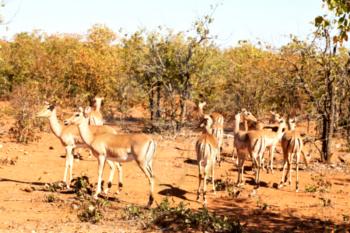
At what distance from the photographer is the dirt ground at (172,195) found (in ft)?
34.6

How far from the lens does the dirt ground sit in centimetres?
1055

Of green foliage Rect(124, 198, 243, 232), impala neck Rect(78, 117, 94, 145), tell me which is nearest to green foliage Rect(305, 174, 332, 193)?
green foliage Rect(124, 198, 243, 232)

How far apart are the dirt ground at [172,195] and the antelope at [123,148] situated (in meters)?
0.89

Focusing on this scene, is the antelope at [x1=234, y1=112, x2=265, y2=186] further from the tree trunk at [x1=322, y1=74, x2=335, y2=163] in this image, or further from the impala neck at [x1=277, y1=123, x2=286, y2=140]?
the tree trunk at [x1=322, y1=74, x2=335, y2=163]

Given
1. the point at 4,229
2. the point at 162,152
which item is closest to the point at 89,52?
the point at 162,152

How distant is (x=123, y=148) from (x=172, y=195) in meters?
2.16

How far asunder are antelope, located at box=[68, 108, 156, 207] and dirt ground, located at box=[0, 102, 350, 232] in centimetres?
89

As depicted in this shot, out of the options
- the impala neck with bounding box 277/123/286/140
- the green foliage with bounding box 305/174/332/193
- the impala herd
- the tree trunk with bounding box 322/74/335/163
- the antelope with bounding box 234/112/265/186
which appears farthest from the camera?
the tree trunk with bounding box 322/74/335/163

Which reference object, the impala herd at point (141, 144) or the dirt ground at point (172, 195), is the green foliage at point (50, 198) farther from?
the impala herd at point (141, 144)

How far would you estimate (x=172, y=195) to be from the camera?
13695 mm

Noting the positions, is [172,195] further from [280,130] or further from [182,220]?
[280,130]

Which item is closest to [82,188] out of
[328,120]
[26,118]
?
[328,120]

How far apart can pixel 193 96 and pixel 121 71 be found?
6366 mm

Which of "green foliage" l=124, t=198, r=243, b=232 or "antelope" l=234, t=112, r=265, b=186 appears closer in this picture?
"green foliage" l=124, t=198, r=243, b=232
